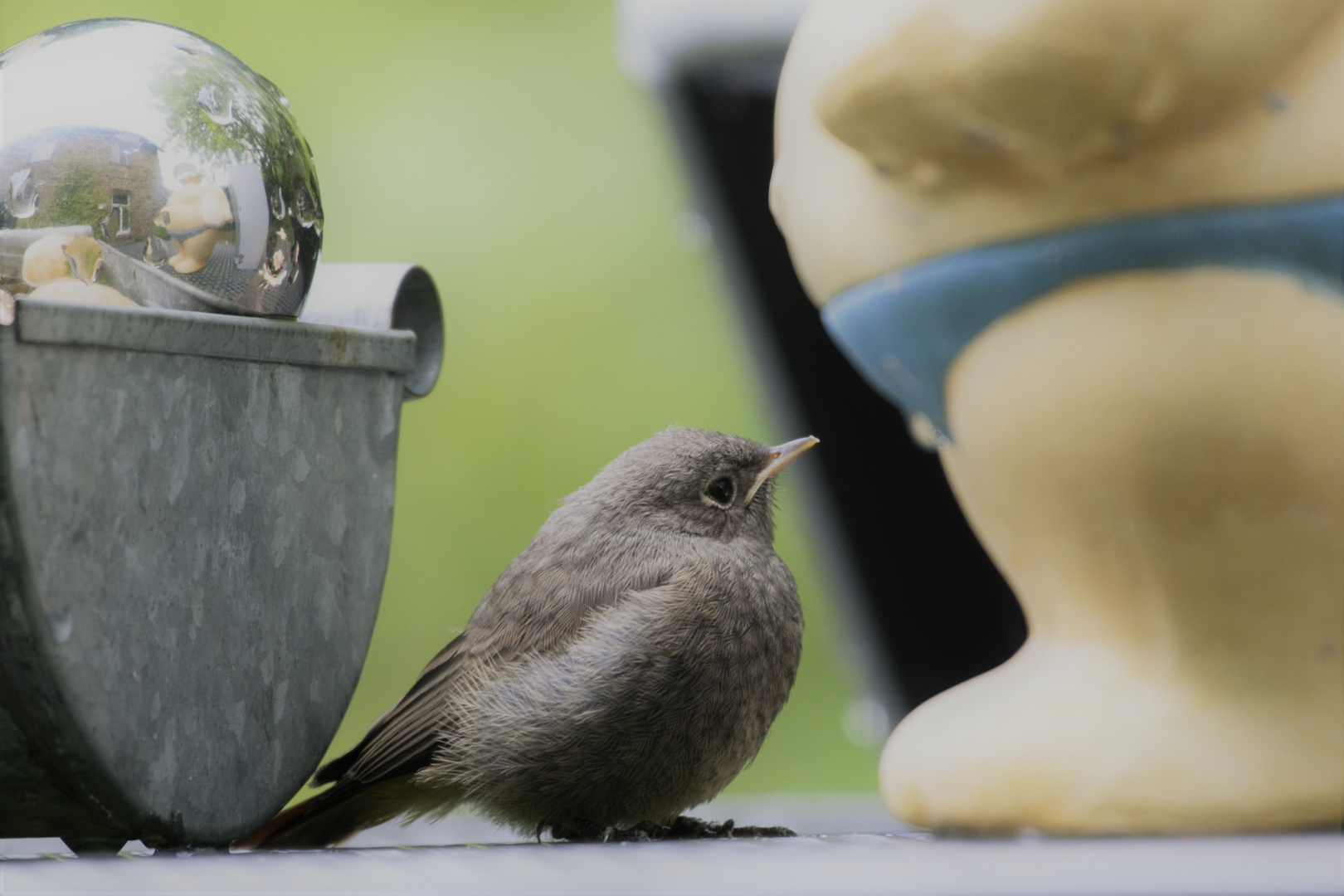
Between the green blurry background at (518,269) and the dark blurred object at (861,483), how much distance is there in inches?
13.0

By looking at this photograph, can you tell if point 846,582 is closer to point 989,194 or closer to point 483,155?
point 483,155

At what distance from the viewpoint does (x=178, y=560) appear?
100 cm

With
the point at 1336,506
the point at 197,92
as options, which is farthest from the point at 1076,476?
the point at 197,92

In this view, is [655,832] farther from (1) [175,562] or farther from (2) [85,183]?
(2) [85,183]

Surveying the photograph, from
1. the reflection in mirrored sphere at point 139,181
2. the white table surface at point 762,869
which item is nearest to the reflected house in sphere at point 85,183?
the reflection in mirrored sphere at point 139,181

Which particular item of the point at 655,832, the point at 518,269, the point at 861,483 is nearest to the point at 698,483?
the point at 655,832

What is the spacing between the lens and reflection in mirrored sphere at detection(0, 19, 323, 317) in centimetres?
102

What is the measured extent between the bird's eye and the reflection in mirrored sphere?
0.53m

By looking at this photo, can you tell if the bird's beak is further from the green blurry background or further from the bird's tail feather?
the green blurry background

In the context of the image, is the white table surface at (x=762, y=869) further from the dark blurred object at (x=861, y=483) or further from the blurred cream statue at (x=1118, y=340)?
the dark blurred object at (x=861, y=483)

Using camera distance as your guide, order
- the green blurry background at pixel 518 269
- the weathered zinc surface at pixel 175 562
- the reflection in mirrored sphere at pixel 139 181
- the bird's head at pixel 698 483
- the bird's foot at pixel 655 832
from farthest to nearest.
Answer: the green blurry background at pixel 518 269
the bird's head at pixel 698 483
the bird's foot at pixel 655 832
the reflection in mirrored sphere at pixel 139 181
the weathered zinc surface at pixel 175 562

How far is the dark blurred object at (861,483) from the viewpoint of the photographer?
7.11 feet

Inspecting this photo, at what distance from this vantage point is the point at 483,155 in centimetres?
286

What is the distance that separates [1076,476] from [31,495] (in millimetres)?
703
